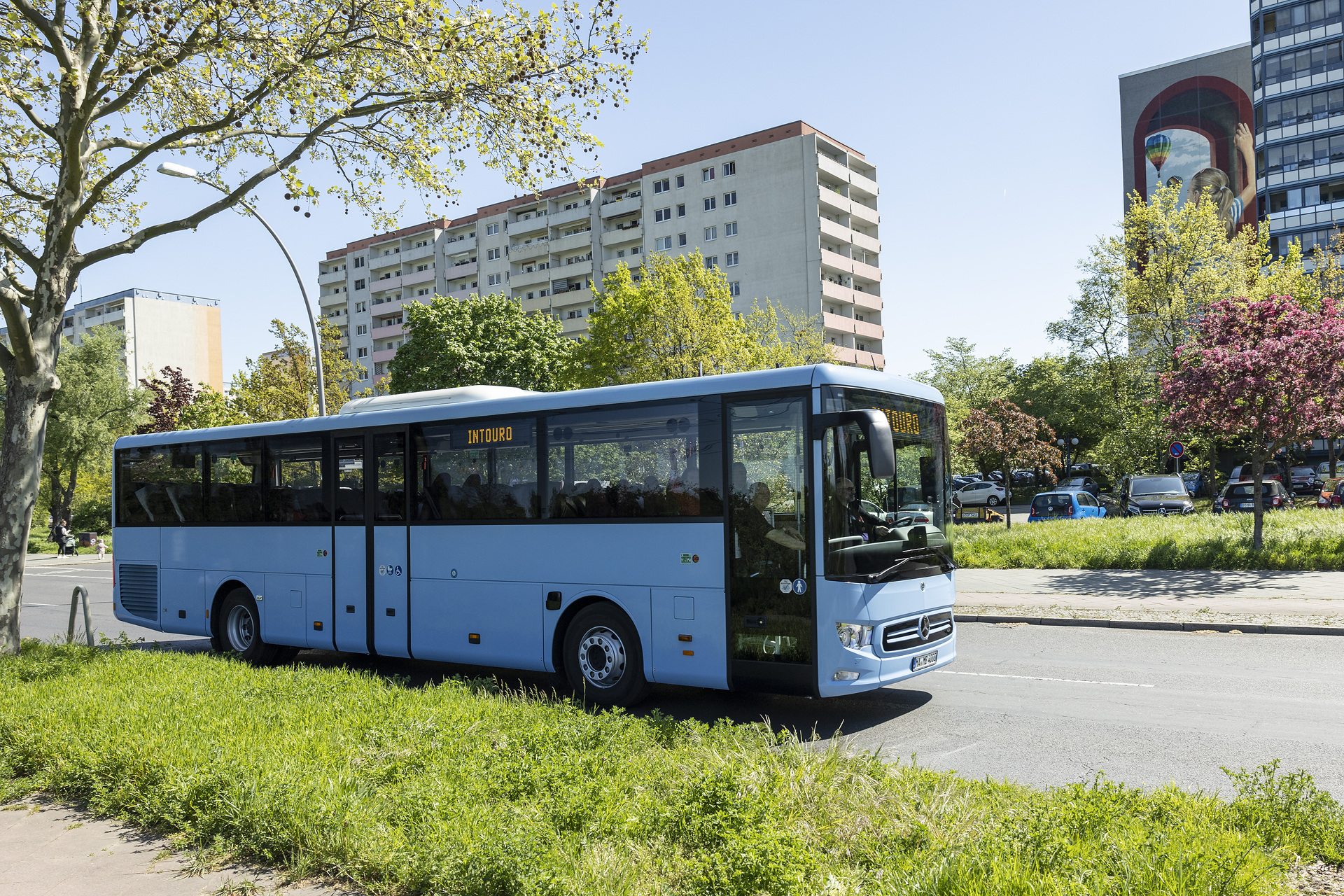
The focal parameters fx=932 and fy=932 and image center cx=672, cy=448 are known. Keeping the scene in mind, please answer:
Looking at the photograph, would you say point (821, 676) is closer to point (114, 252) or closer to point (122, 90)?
point (114, 252)

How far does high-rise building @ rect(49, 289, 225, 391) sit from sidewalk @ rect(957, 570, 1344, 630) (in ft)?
348

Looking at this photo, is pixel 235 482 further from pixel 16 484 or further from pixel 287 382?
pixel 287 382

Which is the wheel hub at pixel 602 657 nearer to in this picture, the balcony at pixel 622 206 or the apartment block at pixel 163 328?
the balcony at pixel 622 206

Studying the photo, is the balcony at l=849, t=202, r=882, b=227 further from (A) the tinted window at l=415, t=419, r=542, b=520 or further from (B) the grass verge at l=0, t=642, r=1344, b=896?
(B) the grass verge at l=0, t=642, r=1344, b=896

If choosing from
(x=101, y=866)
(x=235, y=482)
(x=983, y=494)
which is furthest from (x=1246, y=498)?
(x=101, y=866)

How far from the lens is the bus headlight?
735cm

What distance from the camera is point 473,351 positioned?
45875 mm

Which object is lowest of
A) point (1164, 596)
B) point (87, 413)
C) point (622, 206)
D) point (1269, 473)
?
point (1164, 596)

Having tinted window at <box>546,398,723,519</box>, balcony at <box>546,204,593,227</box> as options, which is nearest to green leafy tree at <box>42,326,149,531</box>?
balcony at <box>546,204,593,227</box>

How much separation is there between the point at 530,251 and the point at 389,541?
232 ft

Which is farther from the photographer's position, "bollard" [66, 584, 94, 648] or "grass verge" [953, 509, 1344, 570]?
"grass verge" [953, 509, 1344, 570]

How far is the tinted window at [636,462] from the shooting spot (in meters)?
8.10

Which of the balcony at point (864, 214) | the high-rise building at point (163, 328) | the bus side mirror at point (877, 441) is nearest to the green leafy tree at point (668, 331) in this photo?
the bus side mirror at point (877, 441)

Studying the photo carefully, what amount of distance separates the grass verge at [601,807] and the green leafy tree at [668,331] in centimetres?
2416
